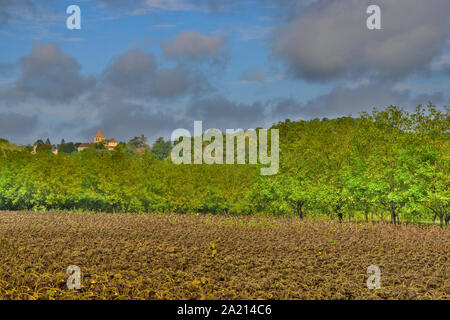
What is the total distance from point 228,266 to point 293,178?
14.5m

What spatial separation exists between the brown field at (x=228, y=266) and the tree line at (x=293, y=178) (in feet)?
18.1

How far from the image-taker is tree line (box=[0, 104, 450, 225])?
68.3 feet

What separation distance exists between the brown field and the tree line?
5.51m

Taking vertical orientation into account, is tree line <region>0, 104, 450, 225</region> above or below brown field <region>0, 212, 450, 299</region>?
above

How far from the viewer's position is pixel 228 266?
9.70 meters

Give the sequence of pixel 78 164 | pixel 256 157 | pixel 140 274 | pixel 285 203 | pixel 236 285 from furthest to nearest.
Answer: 1. pixel 78 164
2. pixel 256 157
3. pixel 285 203
4. pixel 140 274
5. pixel 236 285

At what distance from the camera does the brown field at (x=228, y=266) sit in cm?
768

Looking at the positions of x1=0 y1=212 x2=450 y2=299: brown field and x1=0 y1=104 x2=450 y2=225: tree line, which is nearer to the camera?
x1=0 y1=212 x2=450 y2=299: brown field

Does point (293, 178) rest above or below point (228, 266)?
above
